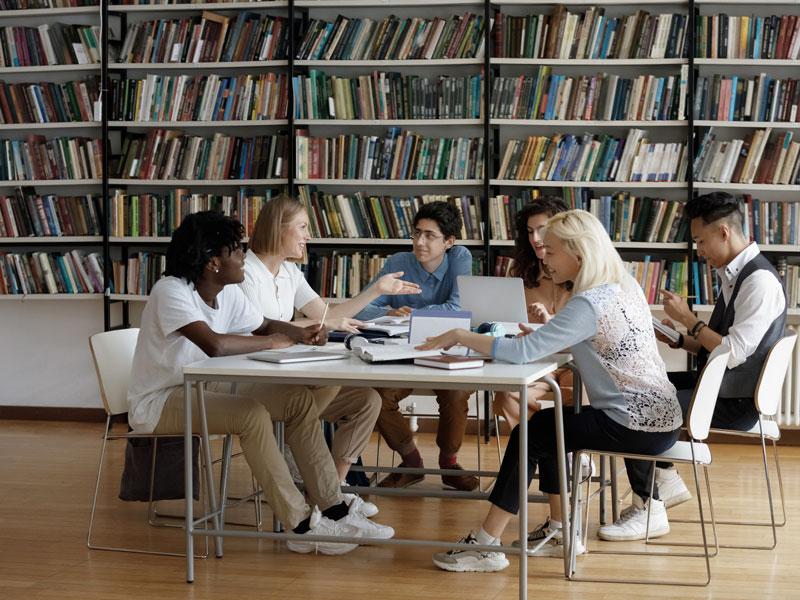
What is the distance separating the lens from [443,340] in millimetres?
3256

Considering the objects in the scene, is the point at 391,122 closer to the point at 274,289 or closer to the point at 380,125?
the point at 380,125

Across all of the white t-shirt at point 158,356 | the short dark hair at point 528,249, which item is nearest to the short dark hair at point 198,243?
the white t-shirt at point 158,356

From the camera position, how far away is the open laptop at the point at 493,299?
13.2 ft

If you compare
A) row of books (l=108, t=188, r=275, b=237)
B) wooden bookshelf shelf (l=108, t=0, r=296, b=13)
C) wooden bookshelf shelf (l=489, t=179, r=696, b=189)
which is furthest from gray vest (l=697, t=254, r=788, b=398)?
wooden bookshelf shelf (l=108, t=0, r=296, b=13)

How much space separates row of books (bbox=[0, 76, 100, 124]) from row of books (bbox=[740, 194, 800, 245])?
3.62m

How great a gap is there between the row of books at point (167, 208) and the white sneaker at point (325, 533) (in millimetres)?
2642

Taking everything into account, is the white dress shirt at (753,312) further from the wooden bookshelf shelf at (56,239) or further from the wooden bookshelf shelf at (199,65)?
the wooden bookshelf shelf at (56,239)

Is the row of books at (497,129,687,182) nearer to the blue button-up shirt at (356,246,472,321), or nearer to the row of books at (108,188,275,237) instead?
the blue button-up shirt at (356,246,472,321)

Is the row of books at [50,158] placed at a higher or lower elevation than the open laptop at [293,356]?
higher

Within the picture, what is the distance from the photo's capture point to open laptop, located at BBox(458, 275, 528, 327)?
4.03 metres

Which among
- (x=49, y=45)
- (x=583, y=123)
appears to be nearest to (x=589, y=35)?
(x=583, y=123)

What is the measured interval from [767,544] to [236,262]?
2126mm

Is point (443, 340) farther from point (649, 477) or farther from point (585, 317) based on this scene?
point (649, 477)

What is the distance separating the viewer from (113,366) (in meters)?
3.74
